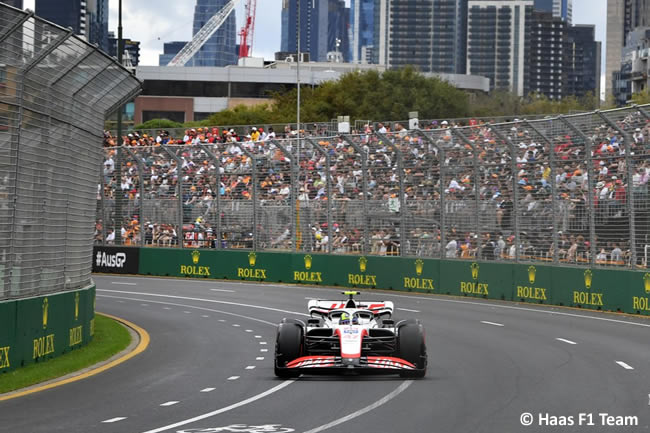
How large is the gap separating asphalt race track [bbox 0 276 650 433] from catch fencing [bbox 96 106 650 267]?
4086mm

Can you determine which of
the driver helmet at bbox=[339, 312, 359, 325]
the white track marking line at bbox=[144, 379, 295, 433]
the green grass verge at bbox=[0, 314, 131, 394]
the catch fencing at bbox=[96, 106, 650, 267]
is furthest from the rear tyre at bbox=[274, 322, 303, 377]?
the catch fencing at bbox=[96, 106, 650, 267]

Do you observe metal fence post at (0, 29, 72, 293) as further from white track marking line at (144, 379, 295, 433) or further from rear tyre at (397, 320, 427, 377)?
rear tyre at (397, 320, 427, 377)

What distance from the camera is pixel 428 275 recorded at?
35688 millimetres

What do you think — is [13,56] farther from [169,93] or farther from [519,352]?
[169,93]

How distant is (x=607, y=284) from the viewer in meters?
29.1

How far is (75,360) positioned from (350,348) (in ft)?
15.9

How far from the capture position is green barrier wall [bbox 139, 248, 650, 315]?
95.2 feet

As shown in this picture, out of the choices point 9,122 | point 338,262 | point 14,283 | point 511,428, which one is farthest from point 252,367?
point 338,262

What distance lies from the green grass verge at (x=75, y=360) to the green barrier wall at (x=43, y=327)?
0.15 meters

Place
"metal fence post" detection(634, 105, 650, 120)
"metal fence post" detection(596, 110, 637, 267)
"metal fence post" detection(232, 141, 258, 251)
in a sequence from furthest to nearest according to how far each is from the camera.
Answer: "metal fence post" detection(232, 141, 258, 251) < "metal fence post" detection(596, 110, 637, 267) < "metal fence post" detection(634, 105, 650, 120)

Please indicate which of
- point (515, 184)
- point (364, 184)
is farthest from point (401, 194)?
point (515, 184)

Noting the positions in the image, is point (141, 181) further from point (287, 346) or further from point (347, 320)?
point (287, 346)

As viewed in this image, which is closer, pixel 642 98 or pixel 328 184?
pixel 328 184

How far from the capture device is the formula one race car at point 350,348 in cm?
1598
